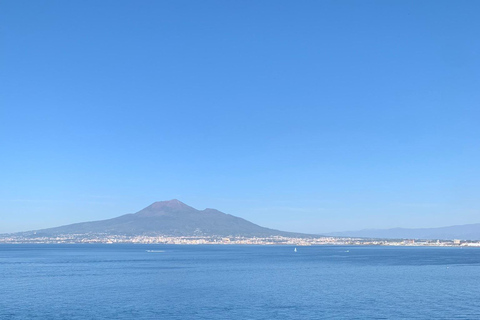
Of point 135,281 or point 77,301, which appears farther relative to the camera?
point 135,281

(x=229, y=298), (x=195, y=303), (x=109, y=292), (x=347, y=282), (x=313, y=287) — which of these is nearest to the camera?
(x=195, y=303)

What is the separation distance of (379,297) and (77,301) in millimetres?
32674

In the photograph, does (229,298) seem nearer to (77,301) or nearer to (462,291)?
(77,301)

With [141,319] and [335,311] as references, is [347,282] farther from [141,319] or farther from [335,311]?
[141,319]

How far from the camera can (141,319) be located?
1639 inches

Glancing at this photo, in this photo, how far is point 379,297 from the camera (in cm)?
5478

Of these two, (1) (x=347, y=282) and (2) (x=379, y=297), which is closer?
(2) (x=379, y=297)

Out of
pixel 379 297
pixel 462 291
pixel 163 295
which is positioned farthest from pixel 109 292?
pixel 462 291

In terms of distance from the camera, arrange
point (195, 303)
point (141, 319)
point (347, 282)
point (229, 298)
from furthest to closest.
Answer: point (347, 282)
point (229, 298)
point (195, 303)
point (141, 319)

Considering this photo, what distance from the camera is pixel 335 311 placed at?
149 ft


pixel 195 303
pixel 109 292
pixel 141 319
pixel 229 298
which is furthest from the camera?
pixel 109 292

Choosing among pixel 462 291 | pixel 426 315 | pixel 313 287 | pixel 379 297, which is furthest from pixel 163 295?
pixel 462 291

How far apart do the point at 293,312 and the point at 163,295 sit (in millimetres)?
18001

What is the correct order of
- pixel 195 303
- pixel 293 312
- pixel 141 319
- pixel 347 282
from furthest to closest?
pixel 347 282 → pixel 195 303 → pixel 293 312 → pixel 141 319
